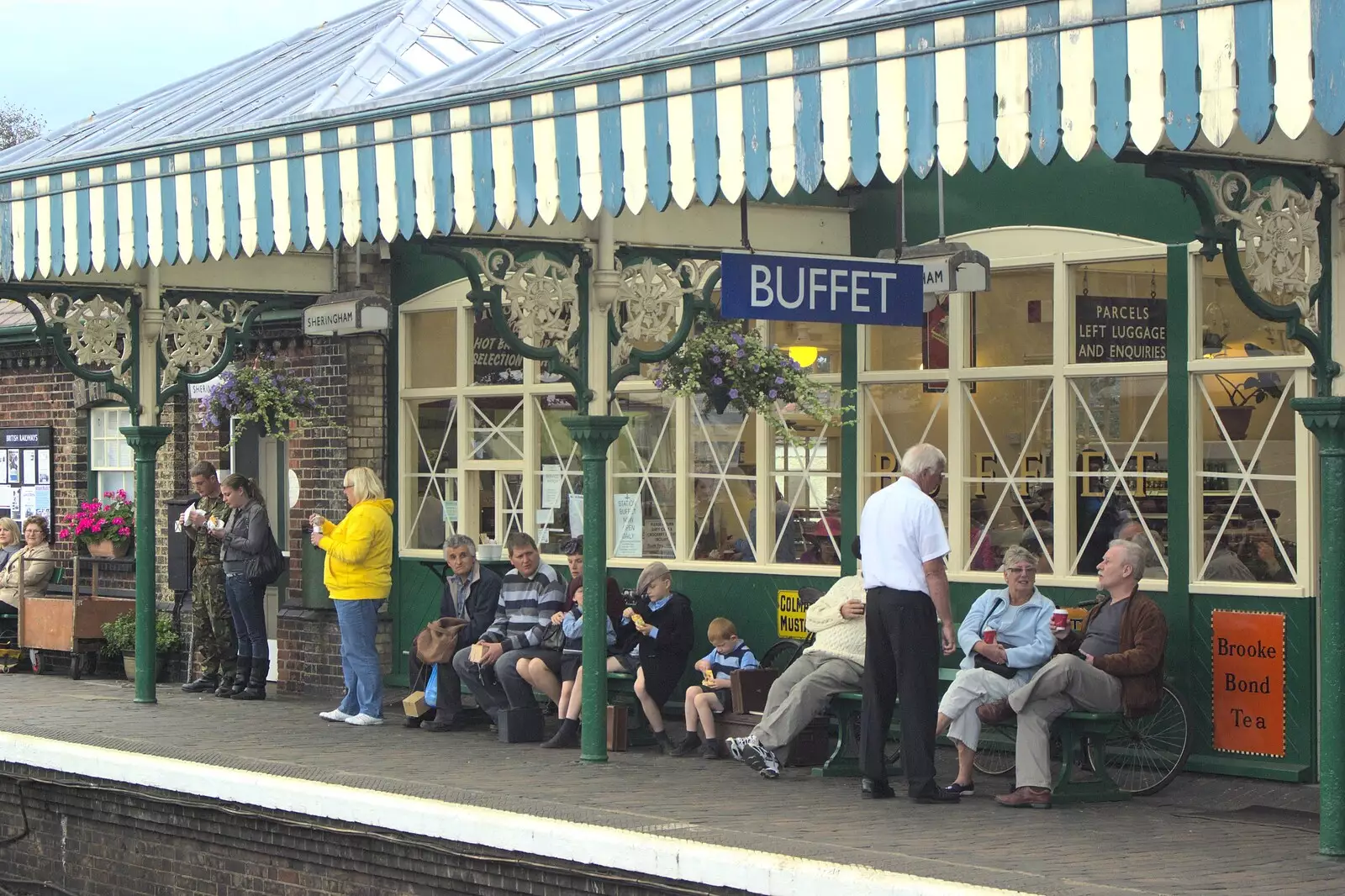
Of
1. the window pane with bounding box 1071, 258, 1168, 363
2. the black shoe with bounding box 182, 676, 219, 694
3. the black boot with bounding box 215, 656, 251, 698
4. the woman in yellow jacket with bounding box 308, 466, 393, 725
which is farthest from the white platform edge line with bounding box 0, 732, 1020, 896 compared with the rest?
the window pane with bounding box 1071, 258, 1168, 363

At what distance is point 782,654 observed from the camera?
36.1 feet

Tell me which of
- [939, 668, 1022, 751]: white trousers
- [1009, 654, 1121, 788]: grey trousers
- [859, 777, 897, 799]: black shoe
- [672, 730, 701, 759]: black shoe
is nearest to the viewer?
[1009, 654, 1121, 788]: grey trousers

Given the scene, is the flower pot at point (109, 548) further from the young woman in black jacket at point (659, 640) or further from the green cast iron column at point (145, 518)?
the young woman in black jacket at point (659, 640)

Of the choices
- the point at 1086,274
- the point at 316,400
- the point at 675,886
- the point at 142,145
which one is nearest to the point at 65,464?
the point at 316,400

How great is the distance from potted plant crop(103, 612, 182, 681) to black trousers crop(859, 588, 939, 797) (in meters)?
7.71

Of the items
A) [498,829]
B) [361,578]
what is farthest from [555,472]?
[498,829]

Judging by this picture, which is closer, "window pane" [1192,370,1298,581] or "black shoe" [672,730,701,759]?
"window pane" [1192,370,1298,581]

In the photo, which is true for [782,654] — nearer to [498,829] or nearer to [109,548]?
[498,829]

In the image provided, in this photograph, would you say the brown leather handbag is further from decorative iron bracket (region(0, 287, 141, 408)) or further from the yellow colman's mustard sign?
decorative iron bracket (region(0, 287, 141, 408))

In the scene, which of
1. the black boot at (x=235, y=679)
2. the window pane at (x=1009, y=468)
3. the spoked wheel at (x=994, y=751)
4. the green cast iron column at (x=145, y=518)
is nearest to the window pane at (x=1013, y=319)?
the window pane at (x=1009, y=468)

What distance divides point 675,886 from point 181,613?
865cm

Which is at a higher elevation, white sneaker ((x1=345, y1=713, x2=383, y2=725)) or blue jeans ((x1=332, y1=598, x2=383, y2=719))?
blue jeans ((x1=332, y1=598, x2=383, y2=719))

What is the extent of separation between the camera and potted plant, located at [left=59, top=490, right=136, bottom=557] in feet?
52.3

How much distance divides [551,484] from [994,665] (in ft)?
14.3
